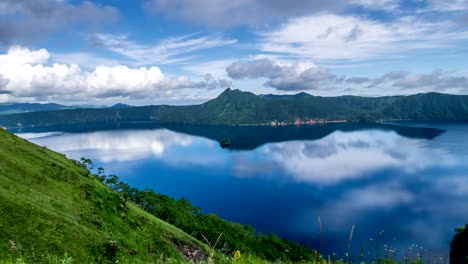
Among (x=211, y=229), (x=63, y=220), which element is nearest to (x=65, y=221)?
(x=63, y=220)

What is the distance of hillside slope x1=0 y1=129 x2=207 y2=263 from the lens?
27.6 meters

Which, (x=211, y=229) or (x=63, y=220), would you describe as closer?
(x=63, y=220)

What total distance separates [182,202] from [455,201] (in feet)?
443

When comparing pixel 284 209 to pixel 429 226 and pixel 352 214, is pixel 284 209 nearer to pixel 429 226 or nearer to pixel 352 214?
pixel 352 214

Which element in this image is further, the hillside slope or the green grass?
the hillside slope

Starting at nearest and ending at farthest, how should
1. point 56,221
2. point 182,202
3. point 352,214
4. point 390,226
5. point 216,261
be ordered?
point 216,261 < point 56,221 < point 182,202 < point 390,226 < point 352,214

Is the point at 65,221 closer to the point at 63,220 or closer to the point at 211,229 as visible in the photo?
the point at 63,220

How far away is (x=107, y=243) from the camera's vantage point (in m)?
33.8

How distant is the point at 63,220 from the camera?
33.3 metres

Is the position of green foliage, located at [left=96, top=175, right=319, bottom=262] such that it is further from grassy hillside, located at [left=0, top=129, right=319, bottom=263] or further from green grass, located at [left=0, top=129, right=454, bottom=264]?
grassy hillside, located at [left=0, top=129, right=319, bottom=263]

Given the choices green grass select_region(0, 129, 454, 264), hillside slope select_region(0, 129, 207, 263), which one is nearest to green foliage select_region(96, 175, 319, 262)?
green grass select_region(0, 129, 454, 264)

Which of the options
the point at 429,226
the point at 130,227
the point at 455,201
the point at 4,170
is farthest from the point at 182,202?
the point at 455,201

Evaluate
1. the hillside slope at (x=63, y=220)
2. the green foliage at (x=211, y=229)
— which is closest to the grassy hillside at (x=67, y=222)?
the hillside slope at (x=63, y=220)

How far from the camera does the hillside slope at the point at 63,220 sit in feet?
90.5
